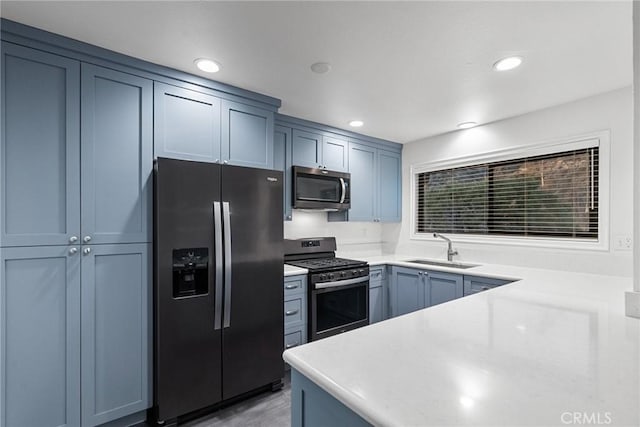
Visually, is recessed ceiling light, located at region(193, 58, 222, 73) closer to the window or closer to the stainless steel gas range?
the stainless steel gas range

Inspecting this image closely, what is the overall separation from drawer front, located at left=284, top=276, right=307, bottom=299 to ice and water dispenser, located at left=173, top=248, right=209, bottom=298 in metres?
0.73

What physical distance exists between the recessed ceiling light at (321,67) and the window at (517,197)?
221cm

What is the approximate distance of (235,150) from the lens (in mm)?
2352

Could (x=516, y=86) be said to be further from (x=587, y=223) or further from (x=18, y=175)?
(x=18, y=175)

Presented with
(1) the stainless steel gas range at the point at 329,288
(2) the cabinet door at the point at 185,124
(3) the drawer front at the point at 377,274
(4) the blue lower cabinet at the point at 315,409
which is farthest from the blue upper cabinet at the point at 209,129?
(4) the blue lower cabinet at the point at 315,409

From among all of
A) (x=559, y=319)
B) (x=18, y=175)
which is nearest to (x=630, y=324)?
(x=559, y=319)

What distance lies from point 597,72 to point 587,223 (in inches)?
48.4

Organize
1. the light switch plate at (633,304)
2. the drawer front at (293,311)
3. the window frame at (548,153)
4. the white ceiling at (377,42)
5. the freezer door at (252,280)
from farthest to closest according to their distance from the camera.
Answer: the drawer front at (293,311), the window frame at (548,153), the freezer door at (252,280), the white ceiling at (377,42), the light switch plate at (633,304)

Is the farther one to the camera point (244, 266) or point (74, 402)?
point (244, 266)

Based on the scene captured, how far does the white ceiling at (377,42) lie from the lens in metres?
1.47

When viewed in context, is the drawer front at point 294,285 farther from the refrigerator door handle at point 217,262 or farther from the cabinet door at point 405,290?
the cabinet door at point 405,290

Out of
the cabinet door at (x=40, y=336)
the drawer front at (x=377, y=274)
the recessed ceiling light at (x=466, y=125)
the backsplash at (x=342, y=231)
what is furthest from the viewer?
the backsplash at (x=342, y=231)

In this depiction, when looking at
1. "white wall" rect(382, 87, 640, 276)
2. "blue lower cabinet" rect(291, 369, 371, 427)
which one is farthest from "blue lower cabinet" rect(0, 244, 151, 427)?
"white wall" rect(382, 87, 640, 276)

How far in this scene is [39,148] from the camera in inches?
→ 65.0
